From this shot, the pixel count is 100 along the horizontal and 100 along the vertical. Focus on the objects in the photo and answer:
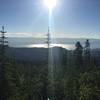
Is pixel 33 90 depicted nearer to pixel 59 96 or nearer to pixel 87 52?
pixel 59 96

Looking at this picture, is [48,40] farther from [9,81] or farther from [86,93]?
[86,93]

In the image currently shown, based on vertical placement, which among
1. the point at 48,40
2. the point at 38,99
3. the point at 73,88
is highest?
the point at 48,40

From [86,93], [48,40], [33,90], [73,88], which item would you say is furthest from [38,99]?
[48,40]

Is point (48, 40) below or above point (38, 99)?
above

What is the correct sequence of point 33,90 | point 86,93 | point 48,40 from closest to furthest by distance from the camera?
1. point 86,93
2. point 33,90
3. point 48,40

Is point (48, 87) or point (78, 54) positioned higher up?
point (78, 54)

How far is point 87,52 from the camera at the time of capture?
330 ft

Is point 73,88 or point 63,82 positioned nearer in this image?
point 73,88

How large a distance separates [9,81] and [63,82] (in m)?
8.44

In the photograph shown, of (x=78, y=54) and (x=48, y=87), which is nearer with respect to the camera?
(x=48, y=87)

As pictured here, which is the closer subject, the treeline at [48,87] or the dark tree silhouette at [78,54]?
the treeline at [48,87]

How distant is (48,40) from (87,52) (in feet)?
113

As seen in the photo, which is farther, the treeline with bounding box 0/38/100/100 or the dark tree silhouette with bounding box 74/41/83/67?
the dark tree silhouette with bounding box 74/41/83/67

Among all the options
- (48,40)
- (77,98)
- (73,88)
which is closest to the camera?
(77,98)
